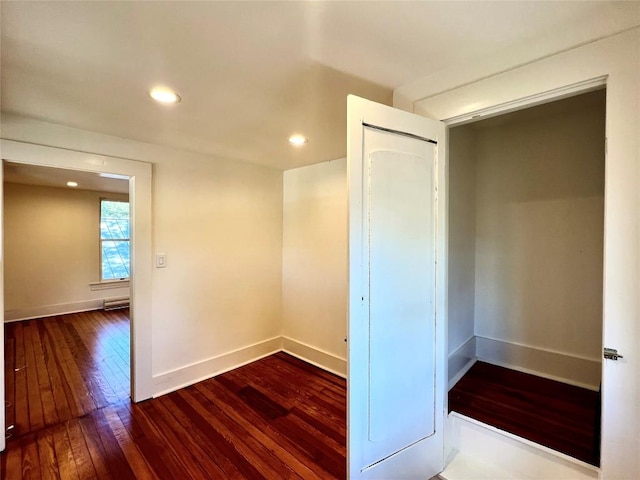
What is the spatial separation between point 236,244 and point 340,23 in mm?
2480

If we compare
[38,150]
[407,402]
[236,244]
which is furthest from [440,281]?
[38,150]

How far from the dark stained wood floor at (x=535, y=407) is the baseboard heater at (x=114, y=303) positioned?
19.8ft

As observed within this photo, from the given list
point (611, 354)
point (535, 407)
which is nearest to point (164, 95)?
point (611, 354)

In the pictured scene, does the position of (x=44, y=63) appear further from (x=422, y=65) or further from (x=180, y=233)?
(x=422, y=65)

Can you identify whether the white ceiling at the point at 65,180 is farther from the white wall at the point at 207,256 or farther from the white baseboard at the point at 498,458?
the white baseboard at the point at 498,458

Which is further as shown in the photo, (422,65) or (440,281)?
(440,281)

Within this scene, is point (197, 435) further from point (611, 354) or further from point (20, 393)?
point (611, 354)

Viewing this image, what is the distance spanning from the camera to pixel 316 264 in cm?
327

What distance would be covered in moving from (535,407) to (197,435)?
2.41m

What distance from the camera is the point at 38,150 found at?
2.04 metres

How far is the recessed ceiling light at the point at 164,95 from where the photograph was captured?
1.61 metres

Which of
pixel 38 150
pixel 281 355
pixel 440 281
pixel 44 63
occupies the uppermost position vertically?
pixel 44 63

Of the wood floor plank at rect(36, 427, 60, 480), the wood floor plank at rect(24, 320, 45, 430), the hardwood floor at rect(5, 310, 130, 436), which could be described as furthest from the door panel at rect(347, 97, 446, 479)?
the wood floor plank at rect(24, 320, 45, 430)

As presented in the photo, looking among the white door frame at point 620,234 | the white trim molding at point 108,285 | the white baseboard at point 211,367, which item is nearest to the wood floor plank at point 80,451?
the white baseboard at point 211,367
